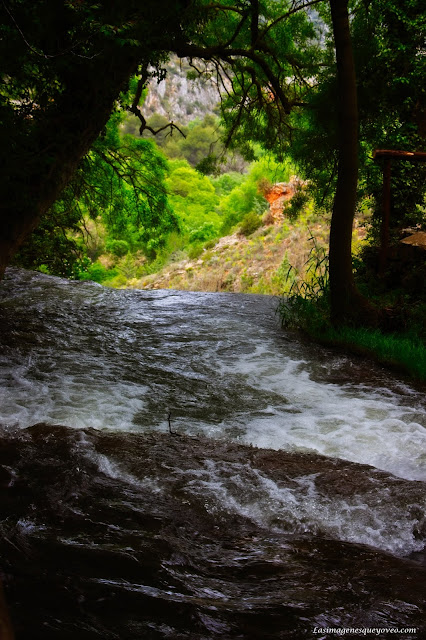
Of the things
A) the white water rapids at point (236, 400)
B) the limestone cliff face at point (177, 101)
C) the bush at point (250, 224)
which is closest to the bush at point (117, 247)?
the bush at point (250, 224)

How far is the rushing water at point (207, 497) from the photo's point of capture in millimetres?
1748

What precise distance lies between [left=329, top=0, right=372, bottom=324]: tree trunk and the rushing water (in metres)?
1.23

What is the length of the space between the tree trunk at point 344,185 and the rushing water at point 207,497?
4.04ft

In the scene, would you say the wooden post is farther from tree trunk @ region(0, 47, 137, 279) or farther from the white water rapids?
tree trunk @ region(0, 47, 137, 279)

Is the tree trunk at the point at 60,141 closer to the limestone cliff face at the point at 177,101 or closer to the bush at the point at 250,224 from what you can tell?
the bush at the point at 250,224

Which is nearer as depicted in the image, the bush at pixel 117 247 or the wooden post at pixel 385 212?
the wooden post at pixel 385 212

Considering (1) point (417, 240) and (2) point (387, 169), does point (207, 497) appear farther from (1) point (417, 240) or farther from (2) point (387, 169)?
(1) point (417, 240)

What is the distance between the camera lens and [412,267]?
772 centimetres

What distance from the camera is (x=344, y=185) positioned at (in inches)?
264

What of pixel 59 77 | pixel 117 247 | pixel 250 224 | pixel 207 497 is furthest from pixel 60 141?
pixel 117 247

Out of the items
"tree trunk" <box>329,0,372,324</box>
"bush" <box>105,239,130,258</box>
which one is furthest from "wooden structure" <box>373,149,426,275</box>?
"bush" <box>105,239,130,258</box>

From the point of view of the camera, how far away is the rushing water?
1748 mm

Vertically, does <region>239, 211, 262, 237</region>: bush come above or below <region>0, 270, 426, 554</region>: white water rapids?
above

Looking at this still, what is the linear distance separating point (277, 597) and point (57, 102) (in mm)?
5881
